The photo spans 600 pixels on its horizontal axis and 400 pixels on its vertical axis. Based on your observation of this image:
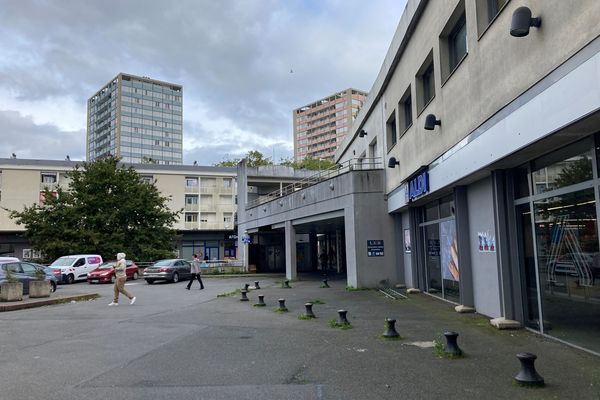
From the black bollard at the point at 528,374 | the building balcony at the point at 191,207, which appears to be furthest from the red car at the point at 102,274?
the black bollard at the point at 528,374

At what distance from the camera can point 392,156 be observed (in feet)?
62.8

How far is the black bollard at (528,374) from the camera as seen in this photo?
18.1 ft

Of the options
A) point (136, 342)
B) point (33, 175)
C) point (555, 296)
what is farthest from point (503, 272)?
point (33, 175)

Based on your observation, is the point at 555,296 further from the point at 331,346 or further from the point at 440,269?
the point at 440,269

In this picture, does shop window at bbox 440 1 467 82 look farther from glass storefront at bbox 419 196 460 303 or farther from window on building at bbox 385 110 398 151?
window on building at bbox 385 110 398 151

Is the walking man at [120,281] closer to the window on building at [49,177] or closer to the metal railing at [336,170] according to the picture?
the metal railing at [336,170]

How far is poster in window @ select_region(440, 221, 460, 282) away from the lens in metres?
12.9

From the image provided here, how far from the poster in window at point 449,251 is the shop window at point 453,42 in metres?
4.00

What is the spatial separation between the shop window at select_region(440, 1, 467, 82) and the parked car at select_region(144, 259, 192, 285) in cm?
2016

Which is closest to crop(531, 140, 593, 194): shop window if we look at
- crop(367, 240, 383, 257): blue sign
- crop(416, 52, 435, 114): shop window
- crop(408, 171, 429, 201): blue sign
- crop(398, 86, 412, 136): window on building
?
crop(408, 171, 429, 201): blue sign

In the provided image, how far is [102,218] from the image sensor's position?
38375 millimetres

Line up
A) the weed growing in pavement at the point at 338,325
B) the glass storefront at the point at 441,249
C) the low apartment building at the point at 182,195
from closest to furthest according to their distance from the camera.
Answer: the weed growing in pavement at the point at 338,325 < the glass storefront at the point at 441,249 < the low apartment building at the point at 182,195

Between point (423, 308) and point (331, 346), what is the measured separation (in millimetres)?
5291

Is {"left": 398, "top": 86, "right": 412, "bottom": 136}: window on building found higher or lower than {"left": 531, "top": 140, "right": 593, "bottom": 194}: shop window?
higher
